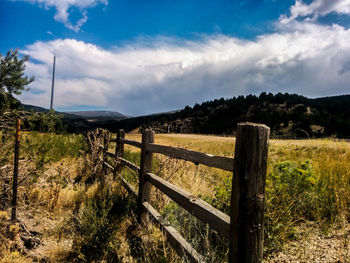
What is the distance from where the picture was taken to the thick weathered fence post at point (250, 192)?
157 centimetres

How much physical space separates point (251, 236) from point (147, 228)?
203 cm

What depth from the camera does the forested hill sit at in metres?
73.4

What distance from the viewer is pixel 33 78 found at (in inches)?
291

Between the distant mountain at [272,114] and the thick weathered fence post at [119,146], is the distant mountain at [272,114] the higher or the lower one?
the higher one

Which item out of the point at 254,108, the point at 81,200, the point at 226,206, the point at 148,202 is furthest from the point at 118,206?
the point at 254,108

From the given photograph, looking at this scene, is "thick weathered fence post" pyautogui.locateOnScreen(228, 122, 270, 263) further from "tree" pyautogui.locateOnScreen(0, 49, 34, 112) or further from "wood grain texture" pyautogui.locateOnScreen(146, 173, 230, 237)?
"tree" pyautogui.locateOnScreen(0, 49, 34, 112)

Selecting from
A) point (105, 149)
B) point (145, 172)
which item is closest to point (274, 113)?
point (105, 149)

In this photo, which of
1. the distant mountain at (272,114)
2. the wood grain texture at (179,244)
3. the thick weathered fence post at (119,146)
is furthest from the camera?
the distant mountain at (272,114)

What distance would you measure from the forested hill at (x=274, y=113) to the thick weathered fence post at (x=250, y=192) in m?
66.4

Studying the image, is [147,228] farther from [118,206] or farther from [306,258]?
[306,258]

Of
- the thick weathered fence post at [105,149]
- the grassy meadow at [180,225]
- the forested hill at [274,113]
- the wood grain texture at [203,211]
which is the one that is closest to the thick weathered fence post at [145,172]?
the grassy meadow at [180,225]

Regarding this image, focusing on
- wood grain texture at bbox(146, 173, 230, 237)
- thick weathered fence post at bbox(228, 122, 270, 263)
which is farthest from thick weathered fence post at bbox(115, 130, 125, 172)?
thick weathered fence post at bbox(228, 122, 270, 263)

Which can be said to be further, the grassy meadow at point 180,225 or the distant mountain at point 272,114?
the distant mountain at point 272,114

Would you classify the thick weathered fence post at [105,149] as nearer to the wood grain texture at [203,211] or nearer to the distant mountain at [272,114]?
the wood grain texture at [203,211]
